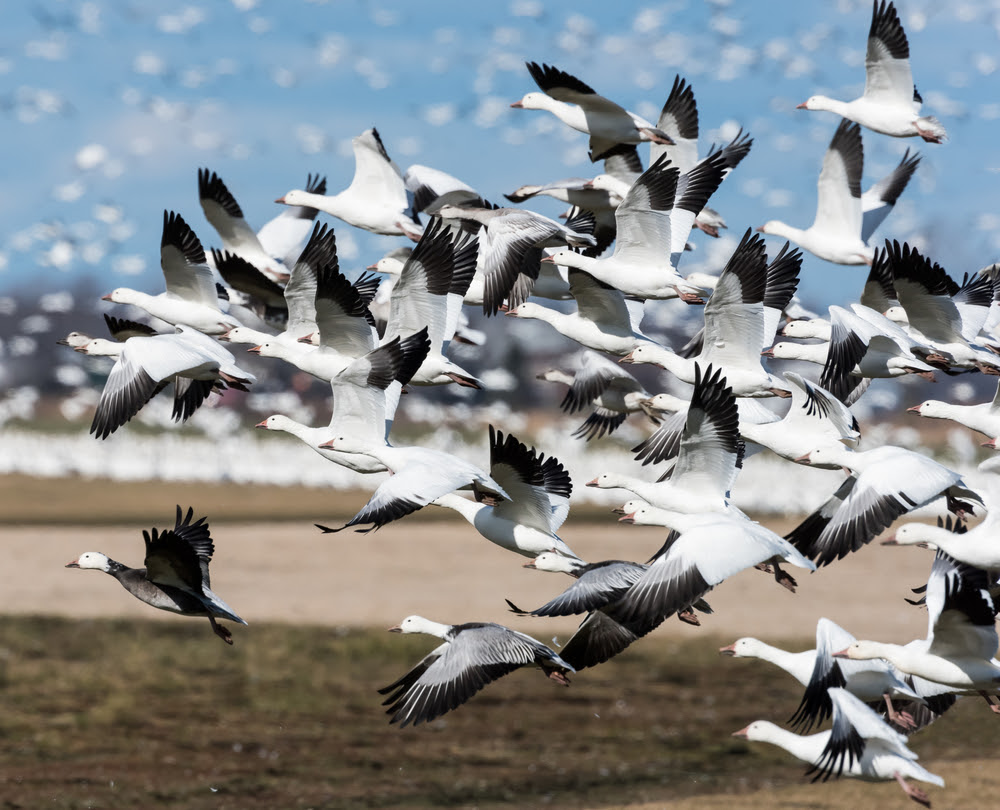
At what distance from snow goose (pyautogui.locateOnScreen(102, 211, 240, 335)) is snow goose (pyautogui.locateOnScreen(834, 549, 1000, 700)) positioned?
5098 millimetres

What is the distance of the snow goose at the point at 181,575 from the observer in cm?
841

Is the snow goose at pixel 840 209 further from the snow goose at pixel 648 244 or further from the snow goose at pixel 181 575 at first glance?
the snow goose at pixel 181 575

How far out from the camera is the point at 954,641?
8.03 metres

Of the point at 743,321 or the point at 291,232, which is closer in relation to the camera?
the point at 743,321

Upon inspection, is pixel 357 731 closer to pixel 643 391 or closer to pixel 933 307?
pixel 643 391

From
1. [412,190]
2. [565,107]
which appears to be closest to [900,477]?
[565,107]

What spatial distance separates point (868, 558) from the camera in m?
30.5

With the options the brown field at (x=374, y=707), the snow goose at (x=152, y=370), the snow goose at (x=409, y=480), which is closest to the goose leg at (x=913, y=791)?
the snow goose at (x=409, y=480)

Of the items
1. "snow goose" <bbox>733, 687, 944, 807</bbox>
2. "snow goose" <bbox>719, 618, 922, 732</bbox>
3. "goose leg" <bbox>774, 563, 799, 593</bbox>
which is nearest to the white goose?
"snow goose" <bbox>719, 618, 922, 732</bbox>

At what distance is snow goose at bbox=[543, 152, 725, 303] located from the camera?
923cm

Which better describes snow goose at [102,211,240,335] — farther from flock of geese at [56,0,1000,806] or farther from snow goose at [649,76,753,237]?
snow goose at [649,76,753,237]

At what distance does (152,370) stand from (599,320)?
3.30 metres

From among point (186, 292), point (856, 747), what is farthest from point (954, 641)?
point (186, 292)

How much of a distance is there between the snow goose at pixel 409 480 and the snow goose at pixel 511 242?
1223mm
